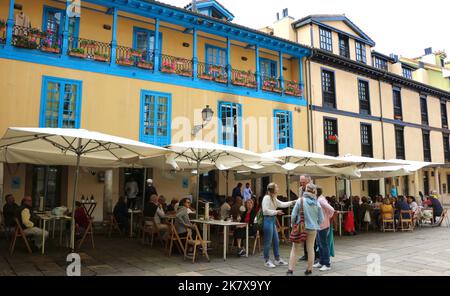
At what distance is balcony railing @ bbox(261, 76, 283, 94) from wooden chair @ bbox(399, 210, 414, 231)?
7.94m

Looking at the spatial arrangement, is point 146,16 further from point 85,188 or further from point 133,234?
point 133,234

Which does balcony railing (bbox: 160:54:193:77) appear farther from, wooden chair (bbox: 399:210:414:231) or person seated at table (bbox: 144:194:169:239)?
wooden chair (bbox: 399:210:414:231)

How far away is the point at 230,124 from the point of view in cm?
1596

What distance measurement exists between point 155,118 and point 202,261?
753 centimetres

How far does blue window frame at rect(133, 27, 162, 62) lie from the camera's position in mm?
14612

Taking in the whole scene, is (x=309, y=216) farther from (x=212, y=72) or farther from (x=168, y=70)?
(x=212, y=72)

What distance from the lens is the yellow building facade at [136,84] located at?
1178cm

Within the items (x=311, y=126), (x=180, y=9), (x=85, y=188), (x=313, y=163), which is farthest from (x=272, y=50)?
(x=85, y=188)

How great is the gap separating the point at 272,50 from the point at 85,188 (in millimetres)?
11366

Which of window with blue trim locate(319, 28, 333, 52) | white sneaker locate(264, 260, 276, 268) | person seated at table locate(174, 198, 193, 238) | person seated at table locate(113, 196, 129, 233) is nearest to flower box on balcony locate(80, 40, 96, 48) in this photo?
person seated at table locate(113, 196, 129, 233)

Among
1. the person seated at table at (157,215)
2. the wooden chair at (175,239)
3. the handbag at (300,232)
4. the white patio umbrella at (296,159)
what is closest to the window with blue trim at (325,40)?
the white patio umbrella at (296,159)

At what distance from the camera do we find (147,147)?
747 centimetres

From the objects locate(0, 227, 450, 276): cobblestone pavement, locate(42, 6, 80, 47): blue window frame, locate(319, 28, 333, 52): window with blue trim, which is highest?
locate(319, 28, 333, 52): window with blue trim
